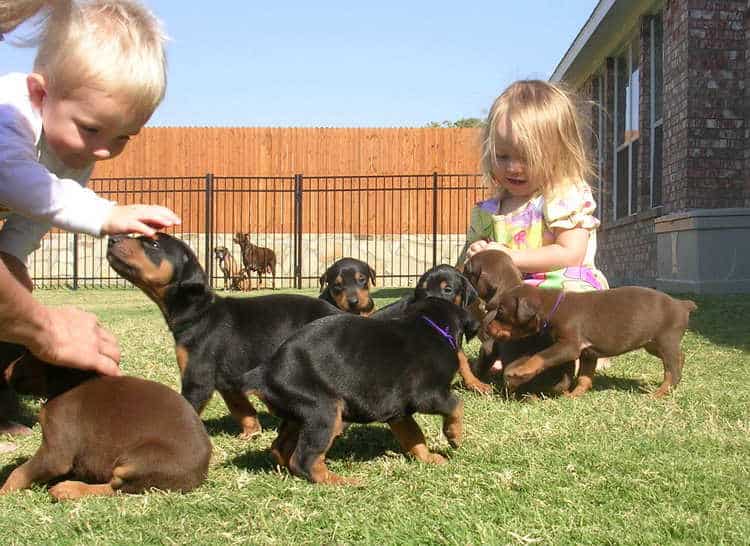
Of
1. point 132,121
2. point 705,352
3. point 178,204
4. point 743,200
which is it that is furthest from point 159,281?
point 178,204

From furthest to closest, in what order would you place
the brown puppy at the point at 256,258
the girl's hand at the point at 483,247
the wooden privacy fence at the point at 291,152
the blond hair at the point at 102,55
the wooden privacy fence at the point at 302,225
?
the wooden privacy fence at the point at 291,152 → the wooden privacy fence at the point at 302,225 → the brown puppy at the point at 256,258 → the girl's hand at the point at 483,247 → the blond hair at the point at 102,55

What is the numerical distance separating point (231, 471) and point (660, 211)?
495 inches

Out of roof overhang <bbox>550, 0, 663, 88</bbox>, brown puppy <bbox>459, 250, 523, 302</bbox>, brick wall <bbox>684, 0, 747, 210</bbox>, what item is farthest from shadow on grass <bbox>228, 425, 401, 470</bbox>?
roof overhang <bbox>550, 0, 663, 88</bbox>

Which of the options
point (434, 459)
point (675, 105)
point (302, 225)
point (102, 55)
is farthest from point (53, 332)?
point (302, 225)

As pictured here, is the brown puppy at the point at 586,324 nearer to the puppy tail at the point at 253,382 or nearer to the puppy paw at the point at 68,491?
the puppy tail at the point at 253,382

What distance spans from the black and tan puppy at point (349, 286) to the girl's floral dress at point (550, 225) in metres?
1.01

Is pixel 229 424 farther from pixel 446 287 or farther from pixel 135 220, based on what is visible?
pixel 135 220

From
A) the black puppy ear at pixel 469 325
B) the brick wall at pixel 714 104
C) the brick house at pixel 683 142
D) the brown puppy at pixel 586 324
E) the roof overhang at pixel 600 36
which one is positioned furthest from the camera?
the roof overhang at pixel 600 36

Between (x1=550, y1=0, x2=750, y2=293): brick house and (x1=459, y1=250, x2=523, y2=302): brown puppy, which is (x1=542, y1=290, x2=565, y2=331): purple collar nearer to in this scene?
(x1=459, y1=250, x2=523, y2=302): brown puppy

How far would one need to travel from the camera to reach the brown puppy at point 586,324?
5324mm

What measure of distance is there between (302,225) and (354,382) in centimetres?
2363

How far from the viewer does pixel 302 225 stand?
27141 mm

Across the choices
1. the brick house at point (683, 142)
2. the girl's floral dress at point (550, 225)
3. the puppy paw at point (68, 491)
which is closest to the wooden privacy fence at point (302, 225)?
the brick house at point (683, 142)

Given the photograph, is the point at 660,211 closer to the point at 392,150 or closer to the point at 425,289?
the point at 425,289
